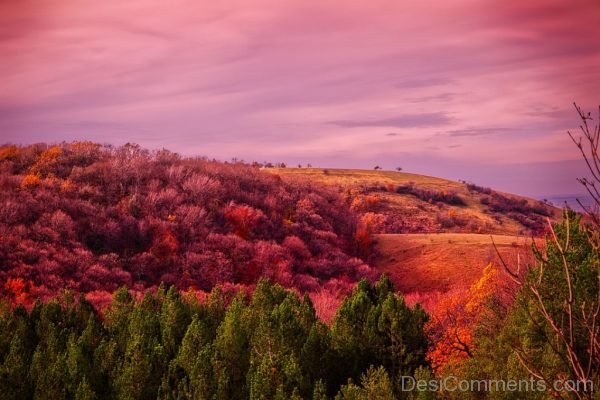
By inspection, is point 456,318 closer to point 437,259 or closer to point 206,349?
point 437,259

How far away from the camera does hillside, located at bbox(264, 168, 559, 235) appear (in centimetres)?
8856

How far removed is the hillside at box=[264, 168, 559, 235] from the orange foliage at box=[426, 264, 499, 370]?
3976 cm

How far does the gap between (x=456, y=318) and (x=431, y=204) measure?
61190 mm

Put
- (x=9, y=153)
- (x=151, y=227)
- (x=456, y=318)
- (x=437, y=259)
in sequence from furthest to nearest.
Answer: (x=9, y=153)
(x=437, y=259)
(x=151, y=227)
(x=456, y=318)

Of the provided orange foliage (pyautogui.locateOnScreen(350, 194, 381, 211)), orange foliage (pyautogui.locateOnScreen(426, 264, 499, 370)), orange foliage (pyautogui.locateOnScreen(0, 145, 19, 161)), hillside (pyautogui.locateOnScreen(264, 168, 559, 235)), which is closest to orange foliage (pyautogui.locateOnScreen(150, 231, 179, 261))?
orange foliage (pyautogui.locateOnScreen(0, 145, 19, 161))

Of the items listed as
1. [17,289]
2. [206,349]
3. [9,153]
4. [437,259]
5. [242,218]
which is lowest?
[17,289]

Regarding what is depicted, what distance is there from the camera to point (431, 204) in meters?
99.1

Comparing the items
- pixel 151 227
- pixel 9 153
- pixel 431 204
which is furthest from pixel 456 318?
pixel 431 204

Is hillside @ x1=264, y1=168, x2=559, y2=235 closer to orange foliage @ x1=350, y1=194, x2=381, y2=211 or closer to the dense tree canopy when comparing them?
orange foliage @ x1=350, y1=194, x2=381, y2=211

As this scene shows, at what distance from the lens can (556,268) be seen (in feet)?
63.7

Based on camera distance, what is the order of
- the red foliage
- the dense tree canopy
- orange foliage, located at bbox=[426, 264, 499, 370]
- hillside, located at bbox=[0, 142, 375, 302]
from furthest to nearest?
the red foliage
hillside, located at bbox=[0, 142, 375, 302]
orange foliage, located at bbox=[426, 264, 499, 370]
the dense tree canopy

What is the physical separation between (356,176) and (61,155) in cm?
6707

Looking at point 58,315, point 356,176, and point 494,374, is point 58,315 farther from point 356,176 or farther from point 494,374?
point 356,176

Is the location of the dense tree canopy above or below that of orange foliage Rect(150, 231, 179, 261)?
below
